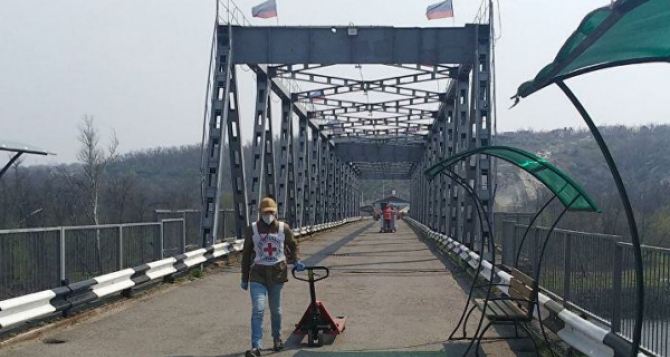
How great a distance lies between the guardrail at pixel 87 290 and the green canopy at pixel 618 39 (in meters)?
6.71

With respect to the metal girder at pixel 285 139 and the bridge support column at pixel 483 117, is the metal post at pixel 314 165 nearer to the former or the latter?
the metal girder at pixel 285 139

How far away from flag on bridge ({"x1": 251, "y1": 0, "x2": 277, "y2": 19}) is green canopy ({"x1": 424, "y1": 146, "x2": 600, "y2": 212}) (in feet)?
49.8

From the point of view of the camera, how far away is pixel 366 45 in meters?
22.5

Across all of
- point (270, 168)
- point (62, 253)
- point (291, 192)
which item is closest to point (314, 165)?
point (291, 192)

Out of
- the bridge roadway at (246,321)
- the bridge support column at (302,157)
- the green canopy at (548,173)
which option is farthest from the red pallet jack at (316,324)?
the bridge support column at (302,157)

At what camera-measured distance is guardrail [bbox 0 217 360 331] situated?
8.57m

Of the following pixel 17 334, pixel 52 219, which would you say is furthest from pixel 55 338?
pixel 52 219

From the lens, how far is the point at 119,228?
41.8 feet

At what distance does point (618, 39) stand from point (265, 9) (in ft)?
66.3

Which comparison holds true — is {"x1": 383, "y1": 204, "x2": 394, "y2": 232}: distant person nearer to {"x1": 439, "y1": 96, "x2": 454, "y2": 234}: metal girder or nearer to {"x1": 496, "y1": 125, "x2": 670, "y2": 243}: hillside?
{"x1": 496, "y1": 125, "x2": 670, "y2": 243}: hillside

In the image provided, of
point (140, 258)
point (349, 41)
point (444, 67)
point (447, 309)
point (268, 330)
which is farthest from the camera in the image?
point (444, 67)

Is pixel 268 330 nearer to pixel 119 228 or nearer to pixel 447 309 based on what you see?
pixel 447 309

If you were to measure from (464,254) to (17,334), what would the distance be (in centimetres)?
1254

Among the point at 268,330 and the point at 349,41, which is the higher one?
the point at 349,41
